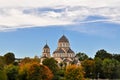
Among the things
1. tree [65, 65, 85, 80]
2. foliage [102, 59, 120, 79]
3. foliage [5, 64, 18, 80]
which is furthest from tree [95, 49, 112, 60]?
foliage [5, 64, 18, 80]

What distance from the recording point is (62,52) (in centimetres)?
14462

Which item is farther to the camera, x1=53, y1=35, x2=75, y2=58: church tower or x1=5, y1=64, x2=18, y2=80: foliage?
x1=53, y1=35, x2=75, y2=58: church tower

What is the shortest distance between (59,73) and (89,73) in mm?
13671

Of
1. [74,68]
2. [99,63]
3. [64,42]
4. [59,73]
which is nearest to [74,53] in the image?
[64,42]

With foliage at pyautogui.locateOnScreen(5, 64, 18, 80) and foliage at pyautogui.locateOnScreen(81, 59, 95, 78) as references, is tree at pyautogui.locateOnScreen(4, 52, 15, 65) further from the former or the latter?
foliage at pyautogui.locateOnScreen(5, 64, 18, 80)

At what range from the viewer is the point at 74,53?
483 feet

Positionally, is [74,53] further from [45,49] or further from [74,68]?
[74,68]

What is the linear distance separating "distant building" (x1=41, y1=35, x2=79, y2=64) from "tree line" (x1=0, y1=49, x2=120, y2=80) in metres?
6.41

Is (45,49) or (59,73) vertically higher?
(45,49)

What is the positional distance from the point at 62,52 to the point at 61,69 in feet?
119

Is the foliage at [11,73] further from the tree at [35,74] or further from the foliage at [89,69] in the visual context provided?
the foliage at [89,69]

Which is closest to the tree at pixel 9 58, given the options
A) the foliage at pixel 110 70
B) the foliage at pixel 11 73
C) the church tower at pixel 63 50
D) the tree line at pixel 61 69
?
the tree line at pixel 61 69

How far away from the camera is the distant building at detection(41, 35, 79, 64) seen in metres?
145

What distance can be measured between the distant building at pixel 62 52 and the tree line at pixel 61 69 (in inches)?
252
